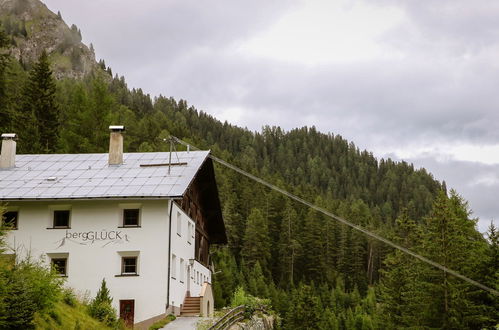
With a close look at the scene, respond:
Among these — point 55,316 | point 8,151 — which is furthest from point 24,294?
point 8,151

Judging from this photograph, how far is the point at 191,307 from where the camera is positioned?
35.2 metres

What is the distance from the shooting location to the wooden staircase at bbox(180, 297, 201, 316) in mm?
34816

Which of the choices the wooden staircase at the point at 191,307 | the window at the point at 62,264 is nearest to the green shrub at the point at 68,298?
the window at the point at 62,264

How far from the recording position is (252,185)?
466ft

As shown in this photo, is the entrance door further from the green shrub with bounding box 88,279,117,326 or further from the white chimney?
the white chimney

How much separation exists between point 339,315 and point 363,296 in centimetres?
2767

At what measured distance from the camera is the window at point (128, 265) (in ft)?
108

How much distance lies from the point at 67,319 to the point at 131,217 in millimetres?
12407

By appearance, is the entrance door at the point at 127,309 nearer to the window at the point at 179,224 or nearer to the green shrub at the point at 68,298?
the window at the point at 179,224

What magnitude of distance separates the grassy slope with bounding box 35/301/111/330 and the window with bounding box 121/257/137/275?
23.0ft

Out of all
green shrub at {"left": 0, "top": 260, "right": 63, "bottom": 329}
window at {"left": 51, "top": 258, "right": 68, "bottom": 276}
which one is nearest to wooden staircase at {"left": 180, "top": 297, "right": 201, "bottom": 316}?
window at {"left": 51, "top": 258, "right": 68, "bottom": 276}

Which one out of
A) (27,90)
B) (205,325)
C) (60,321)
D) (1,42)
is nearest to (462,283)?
(205,325)

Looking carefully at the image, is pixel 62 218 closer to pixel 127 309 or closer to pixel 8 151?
pixel 127 309

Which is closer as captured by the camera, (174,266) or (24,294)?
(24,294)
